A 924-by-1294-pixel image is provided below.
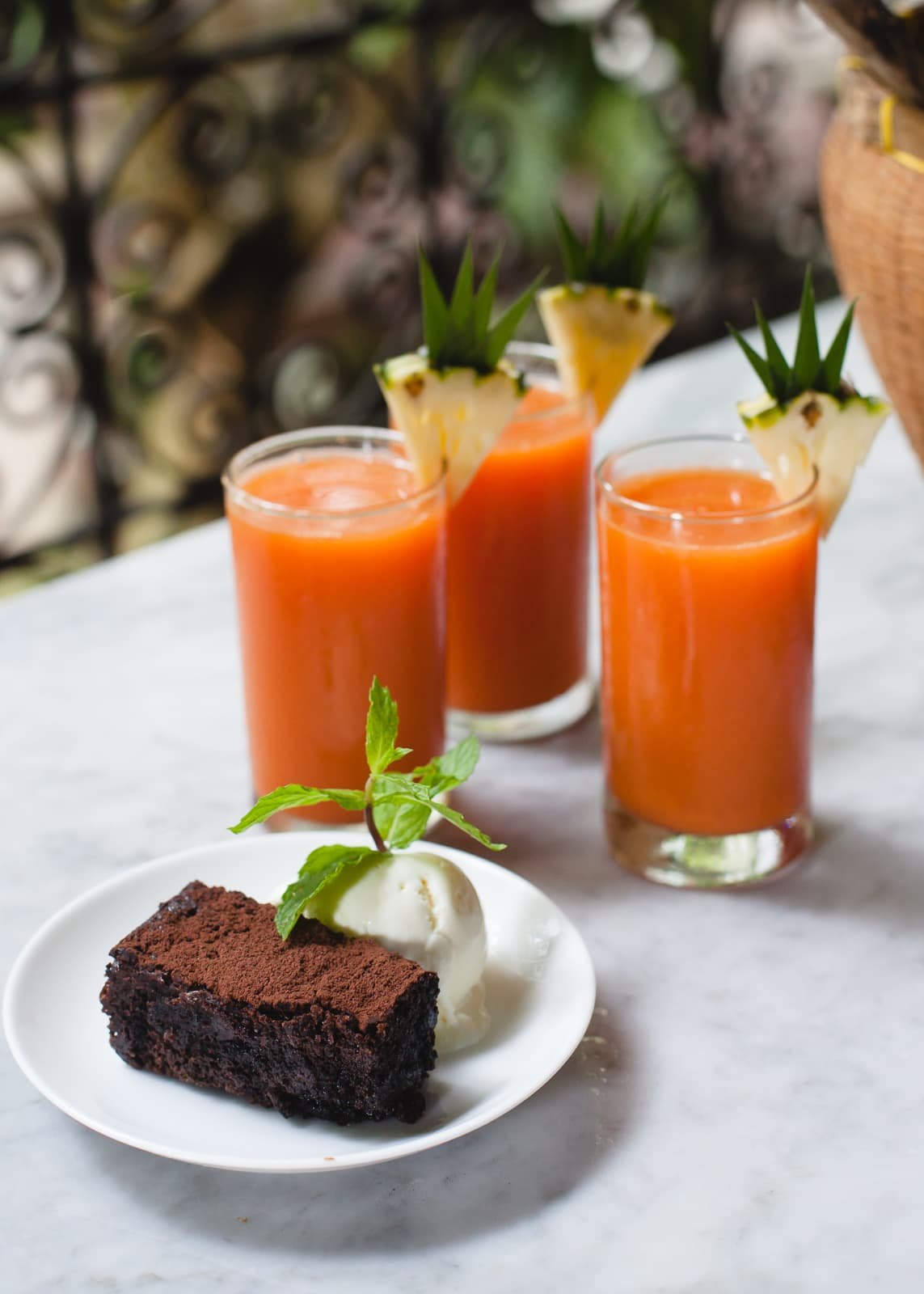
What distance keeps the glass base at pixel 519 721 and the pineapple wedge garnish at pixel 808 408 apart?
0.33 meters

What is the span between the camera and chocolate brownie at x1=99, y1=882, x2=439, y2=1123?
0.81m

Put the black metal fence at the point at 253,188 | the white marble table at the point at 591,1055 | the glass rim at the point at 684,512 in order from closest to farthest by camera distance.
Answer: the white marble table at the point at 591,1055 < the glass rim at the point at 684,512 < the black metal fence at the point at 253,188

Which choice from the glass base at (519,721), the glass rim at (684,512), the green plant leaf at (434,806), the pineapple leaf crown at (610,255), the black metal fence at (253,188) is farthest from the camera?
the black metal fence at (253,188)

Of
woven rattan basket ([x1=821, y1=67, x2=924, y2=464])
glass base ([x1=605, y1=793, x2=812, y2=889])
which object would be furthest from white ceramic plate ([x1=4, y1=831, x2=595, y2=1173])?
woven rattan basket ([x1=821, y1=67, x2=924, y2=464])

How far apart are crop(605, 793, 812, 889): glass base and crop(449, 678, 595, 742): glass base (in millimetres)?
190

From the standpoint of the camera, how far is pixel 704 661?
3.37 ft

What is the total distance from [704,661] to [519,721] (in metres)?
0.27

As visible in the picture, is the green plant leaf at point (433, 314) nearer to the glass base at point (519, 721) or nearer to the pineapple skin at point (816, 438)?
the pineapple skin at point (816, 438)

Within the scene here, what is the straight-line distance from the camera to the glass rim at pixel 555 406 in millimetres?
1186

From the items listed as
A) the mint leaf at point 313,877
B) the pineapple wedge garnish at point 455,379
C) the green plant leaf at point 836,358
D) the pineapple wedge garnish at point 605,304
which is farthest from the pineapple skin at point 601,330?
the mint leaf at point 313,877

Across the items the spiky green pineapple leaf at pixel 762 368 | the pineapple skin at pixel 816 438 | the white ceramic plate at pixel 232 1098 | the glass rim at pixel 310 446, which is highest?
the spiky green pineapple leaf at pixel 762 368

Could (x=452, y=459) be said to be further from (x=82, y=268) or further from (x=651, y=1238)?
(x=82, y=268)

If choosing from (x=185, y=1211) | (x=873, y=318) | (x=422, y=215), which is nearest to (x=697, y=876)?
(x=185, y=1211)

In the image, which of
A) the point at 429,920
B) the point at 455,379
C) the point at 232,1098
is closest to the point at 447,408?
the point at 455,379
